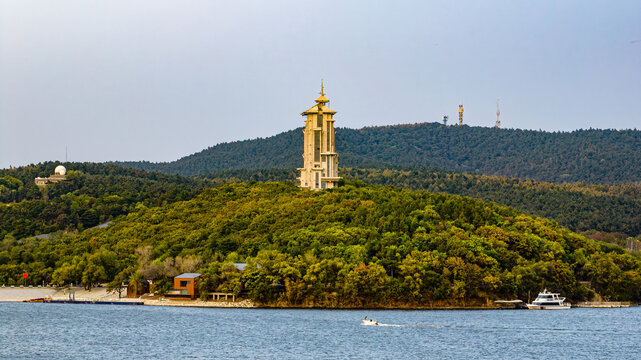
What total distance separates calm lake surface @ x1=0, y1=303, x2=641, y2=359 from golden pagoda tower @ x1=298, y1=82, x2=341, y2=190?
41.1m

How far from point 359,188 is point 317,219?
17416 mm

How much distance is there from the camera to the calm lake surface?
236ft

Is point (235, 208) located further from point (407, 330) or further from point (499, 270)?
point (407, 330)

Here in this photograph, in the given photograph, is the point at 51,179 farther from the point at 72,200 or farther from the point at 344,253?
the point at 344,253

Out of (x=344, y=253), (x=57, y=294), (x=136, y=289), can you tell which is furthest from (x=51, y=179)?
(x=344, y=253)

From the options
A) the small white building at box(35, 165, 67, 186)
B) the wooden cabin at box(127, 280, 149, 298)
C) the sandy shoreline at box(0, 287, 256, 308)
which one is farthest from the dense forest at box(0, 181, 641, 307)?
the small white building at box(35, 165, 67, 186)

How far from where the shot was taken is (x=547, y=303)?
106000 mm

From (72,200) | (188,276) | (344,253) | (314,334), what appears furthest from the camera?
(72,200)

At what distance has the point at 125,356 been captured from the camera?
229 feet

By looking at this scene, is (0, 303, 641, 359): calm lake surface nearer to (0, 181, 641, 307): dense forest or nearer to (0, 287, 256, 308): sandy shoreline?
(0, 181, 641, 307): dense forest

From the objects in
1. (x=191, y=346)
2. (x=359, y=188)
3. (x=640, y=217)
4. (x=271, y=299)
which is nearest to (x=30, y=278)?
(x=271, y=299)

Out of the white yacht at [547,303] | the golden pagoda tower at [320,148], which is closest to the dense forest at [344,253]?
the white yacht at [547,303]

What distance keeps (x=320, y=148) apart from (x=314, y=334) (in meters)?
59.8

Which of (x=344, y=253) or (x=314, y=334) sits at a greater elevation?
(x=344, y=253)
